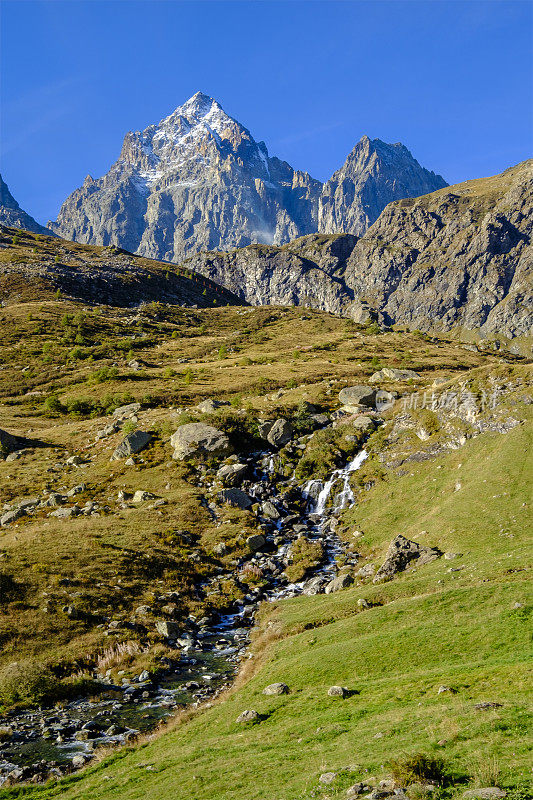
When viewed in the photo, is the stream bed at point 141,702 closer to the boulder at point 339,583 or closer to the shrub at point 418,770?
the boulder at point 339,583

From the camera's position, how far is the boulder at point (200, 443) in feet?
198

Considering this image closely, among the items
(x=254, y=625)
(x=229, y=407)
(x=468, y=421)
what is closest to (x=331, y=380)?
(x=229, y=407)

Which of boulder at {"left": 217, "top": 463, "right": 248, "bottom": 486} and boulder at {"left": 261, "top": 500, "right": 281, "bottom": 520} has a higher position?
boulder at {"left": 217, "top": 463, "right": 248, "bottom": 486}

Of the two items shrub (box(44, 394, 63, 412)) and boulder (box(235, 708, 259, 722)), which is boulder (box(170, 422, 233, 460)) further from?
boulder (box(235, 708, 259, 722))

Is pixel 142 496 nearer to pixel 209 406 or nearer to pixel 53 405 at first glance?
pixel 209 406

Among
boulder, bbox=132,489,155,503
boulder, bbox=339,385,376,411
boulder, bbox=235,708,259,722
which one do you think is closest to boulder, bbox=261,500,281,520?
boulder, bbox=132,489,155,503

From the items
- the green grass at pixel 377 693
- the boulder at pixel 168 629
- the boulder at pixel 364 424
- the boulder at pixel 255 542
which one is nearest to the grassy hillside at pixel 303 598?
the green grass at pixel 377 693

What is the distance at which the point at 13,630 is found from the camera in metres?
28.8

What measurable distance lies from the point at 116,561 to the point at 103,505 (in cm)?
1370

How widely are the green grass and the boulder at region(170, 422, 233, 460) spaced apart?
28.2m

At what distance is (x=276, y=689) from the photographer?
71.2 feet

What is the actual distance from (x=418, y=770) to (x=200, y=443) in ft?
168

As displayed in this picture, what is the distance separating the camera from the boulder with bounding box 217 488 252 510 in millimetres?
52000

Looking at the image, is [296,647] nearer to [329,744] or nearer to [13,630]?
[329,744]
